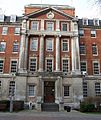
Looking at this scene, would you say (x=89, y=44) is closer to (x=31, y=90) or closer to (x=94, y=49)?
(x=94, y=49)

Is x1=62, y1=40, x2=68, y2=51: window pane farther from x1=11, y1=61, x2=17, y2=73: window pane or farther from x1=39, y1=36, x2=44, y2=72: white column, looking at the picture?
x1=11, y1=61, x2=17, y2=73: window pane

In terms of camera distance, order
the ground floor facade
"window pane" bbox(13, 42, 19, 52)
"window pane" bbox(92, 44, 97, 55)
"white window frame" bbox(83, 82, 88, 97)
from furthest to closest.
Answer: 1. "window pane" bbox(92, 44, 97, 55)
2. "window pane" bbox(13, 42, 19, 52)
3. "white window frame" bbox(83, 82, 88, 97)
4. the ground floor facade

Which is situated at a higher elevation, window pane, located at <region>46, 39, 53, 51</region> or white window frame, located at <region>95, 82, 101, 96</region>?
window pane, located at <region>46, 39, 53, 51</region>

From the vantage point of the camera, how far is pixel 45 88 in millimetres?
37062

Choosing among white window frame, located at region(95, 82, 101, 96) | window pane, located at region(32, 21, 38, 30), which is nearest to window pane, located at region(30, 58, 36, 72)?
window pane, located at region(32, 21, 38, 30)

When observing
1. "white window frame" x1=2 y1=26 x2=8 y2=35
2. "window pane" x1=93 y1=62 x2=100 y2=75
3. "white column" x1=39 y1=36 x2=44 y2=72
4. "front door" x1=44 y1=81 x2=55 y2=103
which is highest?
"white window frame" x1=2 y1=26 x2=8 y2=35

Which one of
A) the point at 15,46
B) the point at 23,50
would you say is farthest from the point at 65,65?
the point at 15,46

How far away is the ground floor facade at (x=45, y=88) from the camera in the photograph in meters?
35.3

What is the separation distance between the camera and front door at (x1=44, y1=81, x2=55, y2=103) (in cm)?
3631

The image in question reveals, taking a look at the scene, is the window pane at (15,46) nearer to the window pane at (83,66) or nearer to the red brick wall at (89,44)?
the red brick wall at (89,44)

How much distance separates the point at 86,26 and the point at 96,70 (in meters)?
9.36

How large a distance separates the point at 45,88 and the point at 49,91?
0.90 m

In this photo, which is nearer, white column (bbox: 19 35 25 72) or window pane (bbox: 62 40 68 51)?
white column (bbox: 19 35 25 72)

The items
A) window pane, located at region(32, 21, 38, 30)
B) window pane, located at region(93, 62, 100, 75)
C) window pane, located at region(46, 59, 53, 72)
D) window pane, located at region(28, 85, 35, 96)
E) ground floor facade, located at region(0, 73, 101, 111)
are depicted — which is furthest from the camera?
window pane, located at region(32, 21, 38, 30)
